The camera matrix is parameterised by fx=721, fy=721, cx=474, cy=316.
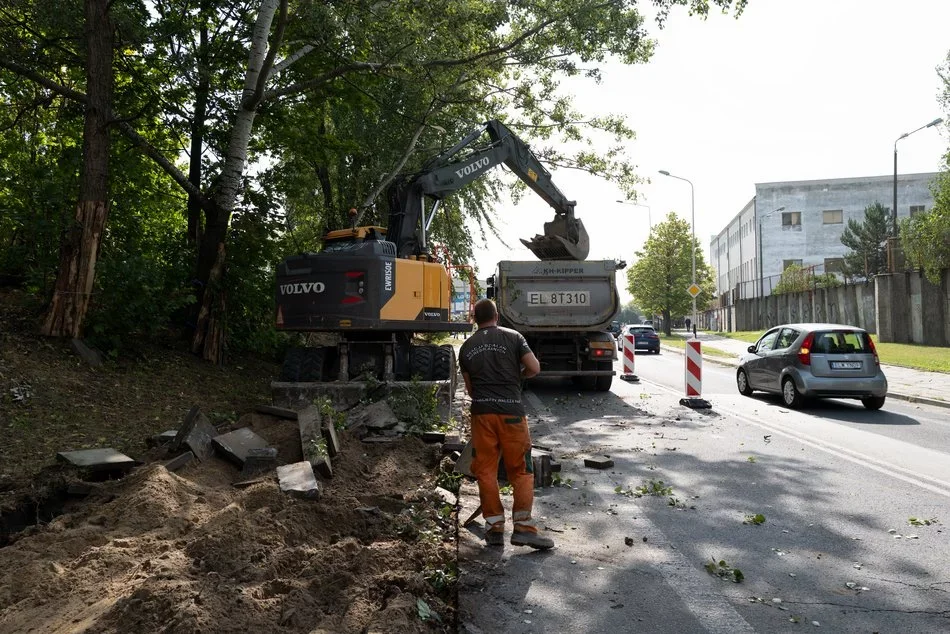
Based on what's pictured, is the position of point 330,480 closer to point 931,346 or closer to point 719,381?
point 719,381

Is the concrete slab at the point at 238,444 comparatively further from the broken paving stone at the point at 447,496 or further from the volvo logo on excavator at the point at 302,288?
the volvo logo on excavator at the point at 302,288

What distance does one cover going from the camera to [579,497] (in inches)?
259

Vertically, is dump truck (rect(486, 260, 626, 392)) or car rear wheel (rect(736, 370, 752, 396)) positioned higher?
dump truck (rect(486, 260, 626, 392))

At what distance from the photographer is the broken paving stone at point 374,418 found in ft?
27.3

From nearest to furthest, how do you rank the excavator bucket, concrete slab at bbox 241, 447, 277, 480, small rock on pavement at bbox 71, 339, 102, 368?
concrete slab at bbox 241, 447, 277, 480 < small rock on pavement at bbox 71, 339, 102, 368 < the excavator bucket

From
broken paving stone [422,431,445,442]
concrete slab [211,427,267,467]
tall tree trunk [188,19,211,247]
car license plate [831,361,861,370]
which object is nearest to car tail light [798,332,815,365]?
car license plate [831,361,861,370]

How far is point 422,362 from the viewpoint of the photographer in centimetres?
1077

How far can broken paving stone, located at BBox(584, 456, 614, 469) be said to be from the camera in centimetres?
775

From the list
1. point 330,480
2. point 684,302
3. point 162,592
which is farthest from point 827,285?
point 162,592

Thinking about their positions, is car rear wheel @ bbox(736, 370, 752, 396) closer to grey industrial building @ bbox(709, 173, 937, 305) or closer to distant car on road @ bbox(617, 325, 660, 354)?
distant car on road @ bbox(617, 325, 660, 354)

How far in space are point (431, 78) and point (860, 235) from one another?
156 ft

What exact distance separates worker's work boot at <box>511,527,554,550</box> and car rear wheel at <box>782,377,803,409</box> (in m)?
9.27

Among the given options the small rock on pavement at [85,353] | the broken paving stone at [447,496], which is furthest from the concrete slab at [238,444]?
the small rock on pavement at [85,353]

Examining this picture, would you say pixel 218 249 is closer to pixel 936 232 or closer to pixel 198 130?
pixel 198 130
